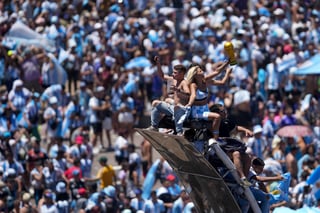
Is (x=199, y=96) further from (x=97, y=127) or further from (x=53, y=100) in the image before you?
(x=97, y=127)

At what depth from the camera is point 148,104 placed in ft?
121

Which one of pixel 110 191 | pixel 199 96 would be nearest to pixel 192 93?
pixel 199 96

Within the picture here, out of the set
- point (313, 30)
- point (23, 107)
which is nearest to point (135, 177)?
point (23, 107)

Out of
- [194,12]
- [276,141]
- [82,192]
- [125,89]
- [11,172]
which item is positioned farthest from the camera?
[194,12]

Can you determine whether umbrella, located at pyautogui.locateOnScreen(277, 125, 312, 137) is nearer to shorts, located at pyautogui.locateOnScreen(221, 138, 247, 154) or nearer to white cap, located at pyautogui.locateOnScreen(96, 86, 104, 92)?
white cap, located at pyautogui.locateOnScreen(96, 86, 104, 92)

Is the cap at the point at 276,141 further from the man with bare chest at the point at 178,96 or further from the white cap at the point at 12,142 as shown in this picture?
the man with bare chest at the point at 178,96

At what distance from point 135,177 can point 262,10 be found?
11810 mm

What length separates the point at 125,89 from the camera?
116 feet

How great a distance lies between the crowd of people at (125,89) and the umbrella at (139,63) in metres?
0.04

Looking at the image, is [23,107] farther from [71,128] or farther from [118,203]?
[118,203]

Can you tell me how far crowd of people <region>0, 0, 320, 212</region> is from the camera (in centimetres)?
2939

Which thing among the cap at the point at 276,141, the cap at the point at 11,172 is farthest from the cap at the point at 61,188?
the cap at the point at 276,141

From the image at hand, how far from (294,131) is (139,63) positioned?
606cm

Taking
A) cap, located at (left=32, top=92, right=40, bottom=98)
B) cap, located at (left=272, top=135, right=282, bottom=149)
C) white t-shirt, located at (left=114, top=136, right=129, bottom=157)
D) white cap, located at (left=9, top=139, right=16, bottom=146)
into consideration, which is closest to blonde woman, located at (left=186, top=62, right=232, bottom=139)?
white cap, located at (left=9, top=139, right=16, bottom=146)
